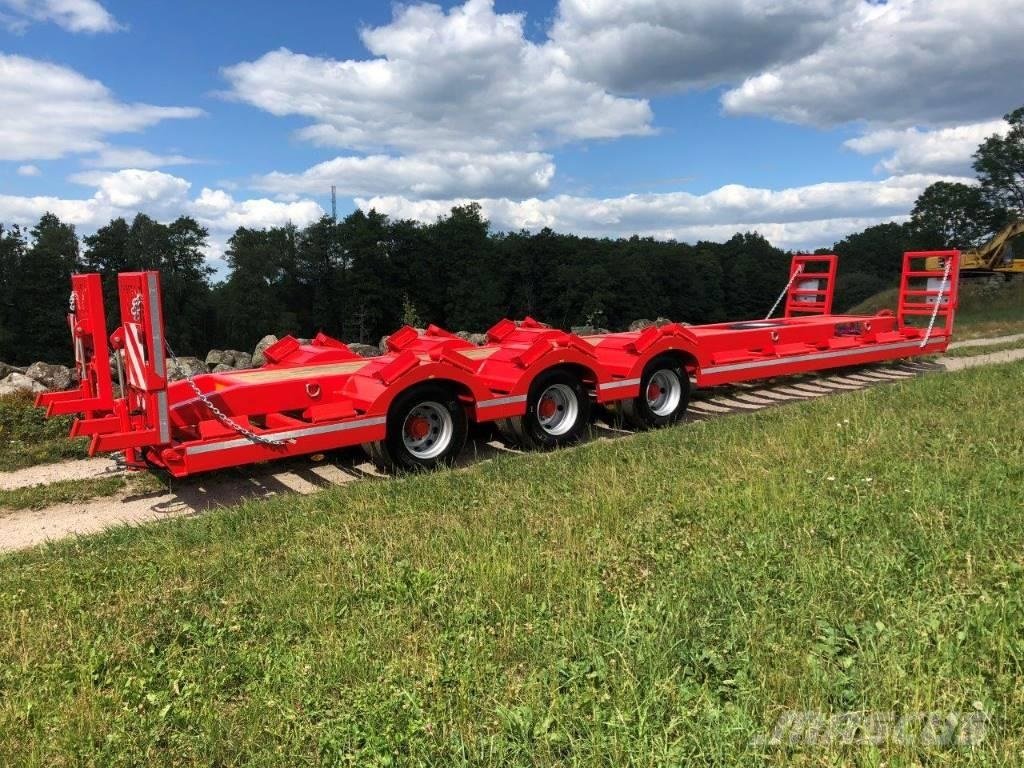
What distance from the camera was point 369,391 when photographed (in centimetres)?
681

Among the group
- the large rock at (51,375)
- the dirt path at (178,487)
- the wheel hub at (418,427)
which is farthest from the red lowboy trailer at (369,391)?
the large rock at (51,375)

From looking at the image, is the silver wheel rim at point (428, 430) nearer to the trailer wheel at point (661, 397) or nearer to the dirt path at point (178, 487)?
the dirt path at point (178, 487)

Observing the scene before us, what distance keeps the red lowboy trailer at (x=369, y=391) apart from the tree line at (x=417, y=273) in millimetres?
31734

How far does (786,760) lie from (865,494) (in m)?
2.61

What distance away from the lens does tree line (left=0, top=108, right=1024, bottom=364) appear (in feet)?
146

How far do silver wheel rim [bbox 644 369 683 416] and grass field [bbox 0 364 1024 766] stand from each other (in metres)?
Result: 3.68

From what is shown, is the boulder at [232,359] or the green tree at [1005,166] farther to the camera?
the green tree at [1005,166]

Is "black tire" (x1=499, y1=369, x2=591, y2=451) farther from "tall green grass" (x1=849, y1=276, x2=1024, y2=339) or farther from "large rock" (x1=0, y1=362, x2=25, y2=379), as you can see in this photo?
"tall green grass" (x1=849, y1=276, x2=1024, y2=339)

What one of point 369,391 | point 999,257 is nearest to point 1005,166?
point 999,257

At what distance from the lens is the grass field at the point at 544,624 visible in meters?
2.51

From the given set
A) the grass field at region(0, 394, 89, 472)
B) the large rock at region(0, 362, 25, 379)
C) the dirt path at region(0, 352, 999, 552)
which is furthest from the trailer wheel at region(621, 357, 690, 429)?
the large rock at region(0, 362, 25, 379)

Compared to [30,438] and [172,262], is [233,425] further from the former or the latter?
[172,262]

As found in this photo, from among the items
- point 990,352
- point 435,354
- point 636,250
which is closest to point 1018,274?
point 990,352

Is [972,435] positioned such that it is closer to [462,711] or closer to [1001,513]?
[1001,513]
